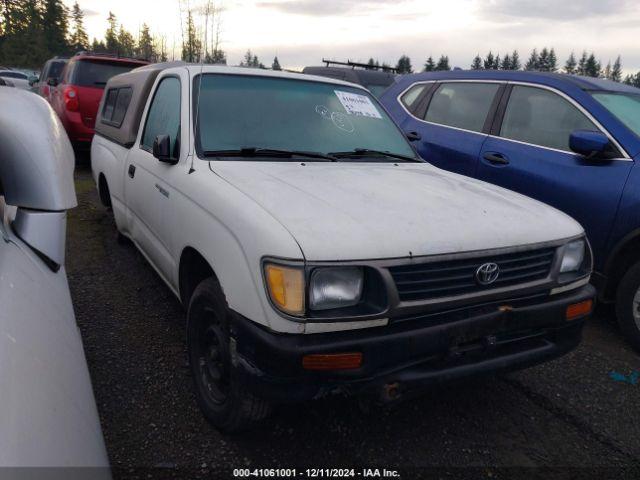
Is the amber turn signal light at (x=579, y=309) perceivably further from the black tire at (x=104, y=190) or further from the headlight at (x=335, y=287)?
the black tire at (x=104, y=190)

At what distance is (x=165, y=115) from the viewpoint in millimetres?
3336

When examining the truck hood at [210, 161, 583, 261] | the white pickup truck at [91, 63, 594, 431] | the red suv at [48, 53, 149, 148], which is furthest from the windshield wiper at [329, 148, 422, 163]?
the red suv at [48, 53, 149, 148]

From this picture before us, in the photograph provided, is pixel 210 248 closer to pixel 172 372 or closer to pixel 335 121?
pixel 172 372

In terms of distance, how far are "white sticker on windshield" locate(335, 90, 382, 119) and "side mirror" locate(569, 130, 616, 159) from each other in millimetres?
1373

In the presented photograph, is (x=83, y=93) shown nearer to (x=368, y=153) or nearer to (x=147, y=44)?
(x=368, y=153)

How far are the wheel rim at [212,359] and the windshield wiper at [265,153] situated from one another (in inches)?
34.9

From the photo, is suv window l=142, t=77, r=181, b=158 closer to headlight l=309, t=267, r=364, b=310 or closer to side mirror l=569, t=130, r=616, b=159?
headlight l=309, t=267, r=364, b=310

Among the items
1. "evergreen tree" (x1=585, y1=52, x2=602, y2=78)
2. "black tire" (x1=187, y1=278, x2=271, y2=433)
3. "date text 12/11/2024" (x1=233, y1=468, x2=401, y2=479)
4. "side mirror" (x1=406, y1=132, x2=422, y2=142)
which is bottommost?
"date text 12/11/2024" (x1=233, y1=468, x2=401, y2=479)

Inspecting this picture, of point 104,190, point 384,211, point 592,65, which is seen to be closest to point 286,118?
point 384,211

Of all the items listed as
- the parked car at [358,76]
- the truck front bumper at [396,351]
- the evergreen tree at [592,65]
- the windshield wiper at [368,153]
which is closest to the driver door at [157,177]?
the windshield wiper at [368,153]

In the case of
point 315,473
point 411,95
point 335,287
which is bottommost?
point 315,473

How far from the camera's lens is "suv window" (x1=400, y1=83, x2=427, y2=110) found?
17.0 feet

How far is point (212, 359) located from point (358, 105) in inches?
79.3

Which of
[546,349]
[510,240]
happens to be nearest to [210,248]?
[510,240]
